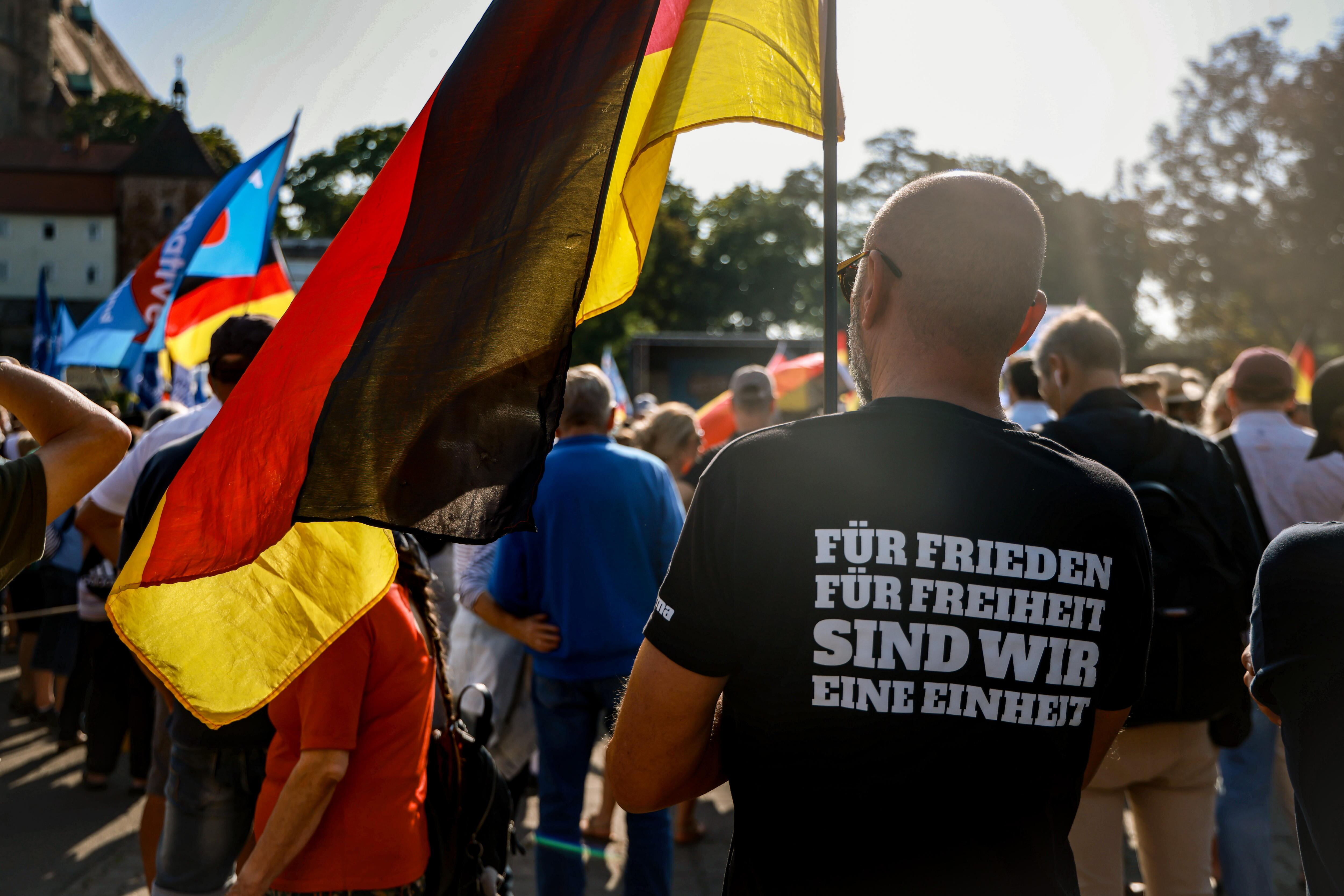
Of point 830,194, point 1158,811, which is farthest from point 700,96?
point 1158,811

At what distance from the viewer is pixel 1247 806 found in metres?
3.74

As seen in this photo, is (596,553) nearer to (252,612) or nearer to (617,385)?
(252,612)

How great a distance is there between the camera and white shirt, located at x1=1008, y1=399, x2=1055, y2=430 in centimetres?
533

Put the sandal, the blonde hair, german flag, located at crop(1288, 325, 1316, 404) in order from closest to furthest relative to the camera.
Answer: the sandal, the blonde hair, german flag, located at crop(1288, 325, 1316, 404)

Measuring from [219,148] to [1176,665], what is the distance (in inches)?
2953

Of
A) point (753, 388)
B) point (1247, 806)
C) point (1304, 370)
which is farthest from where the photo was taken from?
point (1304, 370)

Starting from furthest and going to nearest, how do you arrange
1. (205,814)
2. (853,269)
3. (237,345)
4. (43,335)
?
1. (43,335)
2. (237,345)
3. (205,814)
4. (853,269)

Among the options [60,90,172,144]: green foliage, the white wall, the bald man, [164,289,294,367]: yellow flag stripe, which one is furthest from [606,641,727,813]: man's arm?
[60,90,172,144]: green foliage

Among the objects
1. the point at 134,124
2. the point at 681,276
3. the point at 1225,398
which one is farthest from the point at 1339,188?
the point at 134,124

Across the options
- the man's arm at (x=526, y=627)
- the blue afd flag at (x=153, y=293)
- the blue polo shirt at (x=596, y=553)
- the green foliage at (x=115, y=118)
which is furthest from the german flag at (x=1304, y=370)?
the green foliage at (x=115, y=118)

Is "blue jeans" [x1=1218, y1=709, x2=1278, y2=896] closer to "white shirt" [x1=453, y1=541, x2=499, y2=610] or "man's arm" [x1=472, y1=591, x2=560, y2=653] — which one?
"man's arm" [x1=472, y1=591, x2=560, y2=653]

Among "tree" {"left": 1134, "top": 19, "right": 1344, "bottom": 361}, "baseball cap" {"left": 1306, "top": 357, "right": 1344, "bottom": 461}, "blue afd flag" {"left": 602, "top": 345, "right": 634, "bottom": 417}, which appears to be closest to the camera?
"baseball cap" {"left": 1306, "top": 357, "right": 1344, "bottom": 461}

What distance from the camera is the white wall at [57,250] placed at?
67.0 m

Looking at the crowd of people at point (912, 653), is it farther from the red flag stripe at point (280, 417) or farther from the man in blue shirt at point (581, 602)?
the red flag stripe at point (280, 417)
